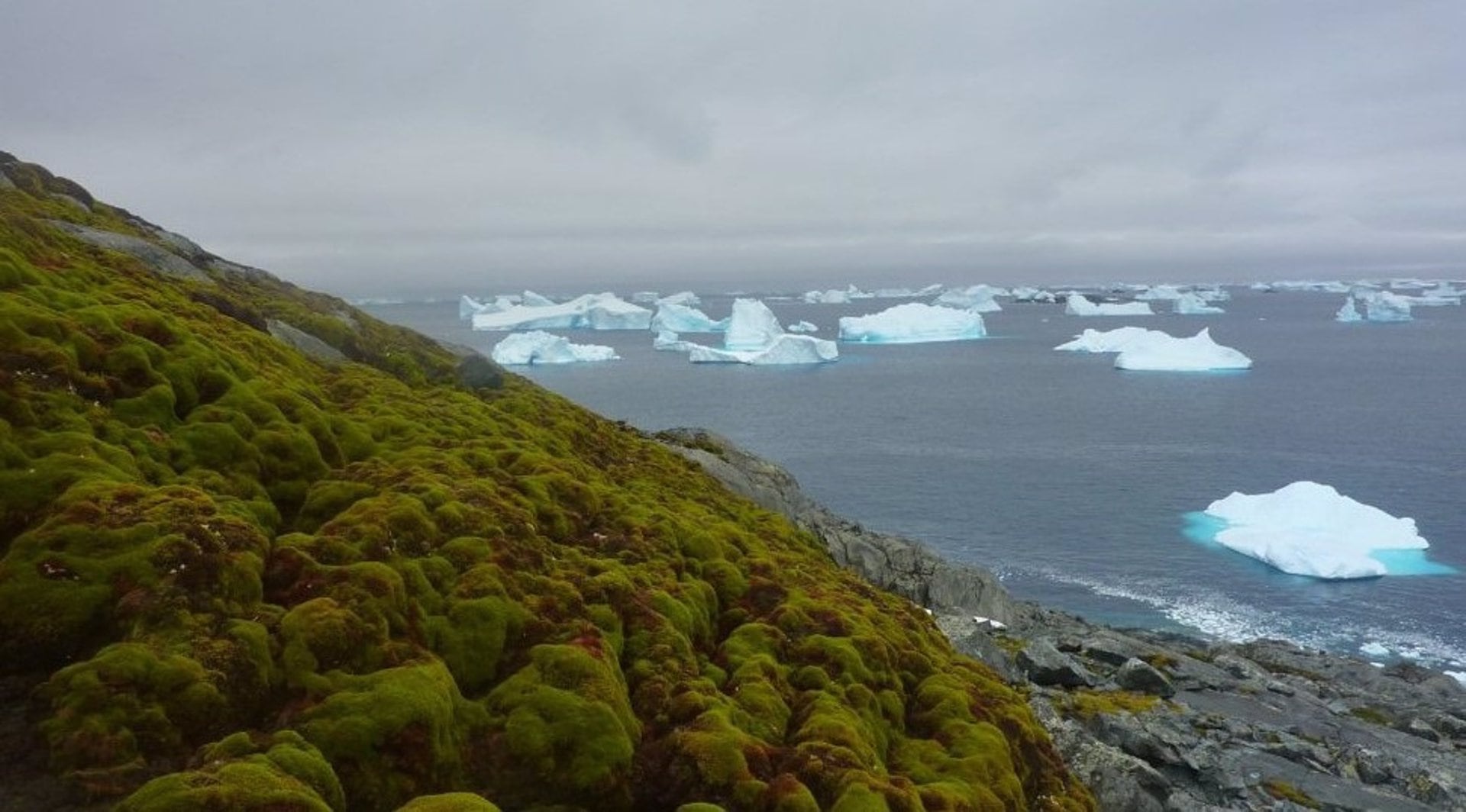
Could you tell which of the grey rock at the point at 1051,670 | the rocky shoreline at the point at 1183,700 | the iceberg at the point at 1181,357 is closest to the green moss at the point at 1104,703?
the rocky shoreline at the point at 1183,700

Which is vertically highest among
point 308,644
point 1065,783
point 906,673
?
point 308,644

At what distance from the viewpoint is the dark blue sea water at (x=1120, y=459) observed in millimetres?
60969

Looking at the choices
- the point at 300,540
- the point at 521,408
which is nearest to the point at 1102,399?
the point at 521,408

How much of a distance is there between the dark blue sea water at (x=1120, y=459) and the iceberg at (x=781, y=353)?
6.86 meters

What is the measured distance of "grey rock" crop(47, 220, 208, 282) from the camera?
26.1m

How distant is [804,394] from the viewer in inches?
5797

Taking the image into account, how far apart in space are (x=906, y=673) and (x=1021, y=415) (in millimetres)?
112871

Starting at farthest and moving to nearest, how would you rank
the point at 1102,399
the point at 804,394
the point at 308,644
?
the point at 804,394
the point at 1102,399
the point at 308,644

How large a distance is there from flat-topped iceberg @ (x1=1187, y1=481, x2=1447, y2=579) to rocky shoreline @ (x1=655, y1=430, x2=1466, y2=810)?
51.2 feet

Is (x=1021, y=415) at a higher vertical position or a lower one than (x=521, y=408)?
lower

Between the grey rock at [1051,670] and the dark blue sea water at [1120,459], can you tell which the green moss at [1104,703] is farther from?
the dark blue sea water at [1120,459]

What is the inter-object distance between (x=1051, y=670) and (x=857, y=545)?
10297 millimetres

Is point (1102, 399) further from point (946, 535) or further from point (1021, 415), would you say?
point (946, 535)

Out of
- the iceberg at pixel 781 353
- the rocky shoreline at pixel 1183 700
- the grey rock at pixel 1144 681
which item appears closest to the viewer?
the rocky shoreline at pixel 1183 700
